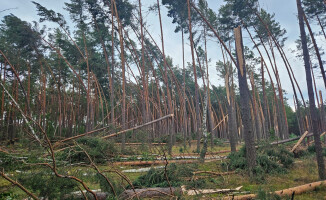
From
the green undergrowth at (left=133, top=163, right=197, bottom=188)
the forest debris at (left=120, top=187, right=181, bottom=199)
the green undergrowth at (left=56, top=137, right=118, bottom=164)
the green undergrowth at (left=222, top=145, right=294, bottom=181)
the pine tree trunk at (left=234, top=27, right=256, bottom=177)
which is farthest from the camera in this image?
the green undergrowth at (left=56, top=137, right=118, bottom=164)

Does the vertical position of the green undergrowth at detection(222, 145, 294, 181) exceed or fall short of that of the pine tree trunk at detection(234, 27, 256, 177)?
it falls short

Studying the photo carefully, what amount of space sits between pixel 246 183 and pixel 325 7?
39.5 ft

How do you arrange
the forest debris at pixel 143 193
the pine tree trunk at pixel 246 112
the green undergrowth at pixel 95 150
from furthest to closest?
the green undergrowth at pixel 95 150 < the pine tree trunk at pixel 246 112 < the forest debris at pixel 143 193

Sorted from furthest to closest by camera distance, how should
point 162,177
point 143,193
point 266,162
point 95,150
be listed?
point 95,150
point 266,162
point 162,177
point 143,193

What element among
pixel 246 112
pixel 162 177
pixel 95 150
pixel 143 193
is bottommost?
pixel 143 193

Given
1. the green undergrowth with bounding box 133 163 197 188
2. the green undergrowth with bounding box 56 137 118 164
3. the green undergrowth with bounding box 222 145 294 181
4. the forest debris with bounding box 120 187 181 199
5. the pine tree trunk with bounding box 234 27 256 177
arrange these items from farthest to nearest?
the green undergrowth with bounding box 56 137 118 164 < the pine tree trunk with bounding box 234 27 256 177 < the green undergrowth with bounding box 222 145 294 181 < the green undergrowth with bounding box 133 163 197 188 < the forest debris with bounding box 120 187 181 199

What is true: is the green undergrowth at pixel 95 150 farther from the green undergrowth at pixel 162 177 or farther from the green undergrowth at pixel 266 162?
the green undergrowth at pixel 266 162

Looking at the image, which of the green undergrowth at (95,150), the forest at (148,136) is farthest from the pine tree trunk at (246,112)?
the green undergrowth at (95,150)

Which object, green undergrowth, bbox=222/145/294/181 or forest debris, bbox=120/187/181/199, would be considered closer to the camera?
forest debris, bbox=120/187/181/199

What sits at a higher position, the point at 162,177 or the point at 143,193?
the point at 162,177

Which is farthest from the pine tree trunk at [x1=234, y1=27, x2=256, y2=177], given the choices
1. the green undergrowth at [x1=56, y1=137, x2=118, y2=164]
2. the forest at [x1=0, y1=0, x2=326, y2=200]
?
the green undergrowth at [x1=56, y1=137, x2=118, y2=164]

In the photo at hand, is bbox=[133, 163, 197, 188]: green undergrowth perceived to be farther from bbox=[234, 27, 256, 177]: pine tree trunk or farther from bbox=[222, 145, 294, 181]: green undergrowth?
bbox=[234, 27, 256, 177]: pine tree trunk

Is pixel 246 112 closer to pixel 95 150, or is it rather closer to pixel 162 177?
pixel 162 177

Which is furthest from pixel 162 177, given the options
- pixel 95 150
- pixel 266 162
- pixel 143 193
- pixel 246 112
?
pixel 266 162
